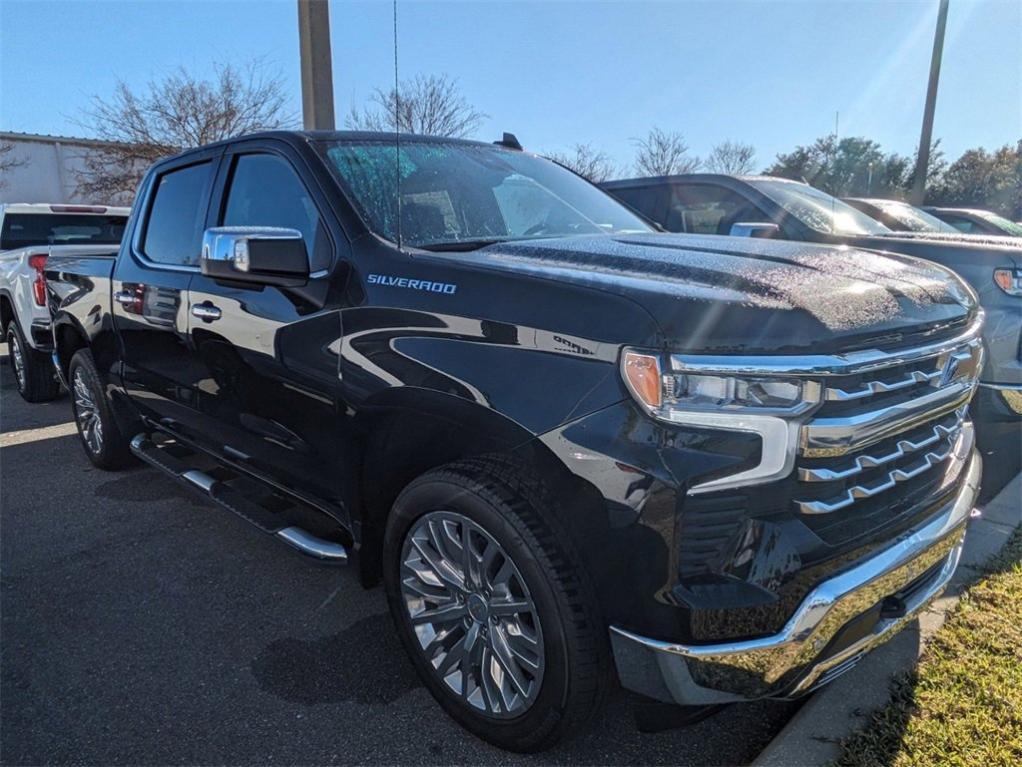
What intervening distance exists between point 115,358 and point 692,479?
389 cm

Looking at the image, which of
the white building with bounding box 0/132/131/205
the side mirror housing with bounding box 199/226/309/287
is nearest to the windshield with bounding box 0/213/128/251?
the side mirror housing with bounding box 199/226/309/287

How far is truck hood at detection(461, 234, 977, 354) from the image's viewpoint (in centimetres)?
182

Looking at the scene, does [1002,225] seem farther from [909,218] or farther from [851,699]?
[851,699]

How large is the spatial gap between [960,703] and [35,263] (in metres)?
7.44

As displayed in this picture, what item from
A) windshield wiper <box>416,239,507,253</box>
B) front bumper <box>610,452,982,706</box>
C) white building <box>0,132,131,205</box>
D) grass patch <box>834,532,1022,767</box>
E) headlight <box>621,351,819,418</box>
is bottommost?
grass patch <box>834,532,1022,767</box>

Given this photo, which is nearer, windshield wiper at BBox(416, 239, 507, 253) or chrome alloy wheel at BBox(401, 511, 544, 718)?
chrome alloy wheel at BBox(401, 511, 544, 718)

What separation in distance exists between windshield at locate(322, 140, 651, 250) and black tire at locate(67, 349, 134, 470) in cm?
276

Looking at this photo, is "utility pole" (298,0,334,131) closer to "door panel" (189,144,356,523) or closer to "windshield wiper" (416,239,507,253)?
"door panel" (189,144,356,523)

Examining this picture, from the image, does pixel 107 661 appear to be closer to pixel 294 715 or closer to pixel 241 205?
pixel 294 715

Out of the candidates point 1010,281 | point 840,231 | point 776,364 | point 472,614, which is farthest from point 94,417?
point 1010,281

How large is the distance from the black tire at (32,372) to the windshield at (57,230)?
1.36 metres

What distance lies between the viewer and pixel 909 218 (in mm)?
7297

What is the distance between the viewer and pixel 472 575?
88.7 inches

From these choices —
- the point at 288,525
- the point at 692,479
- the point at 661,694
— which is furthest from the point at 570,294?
the point at 288,525
